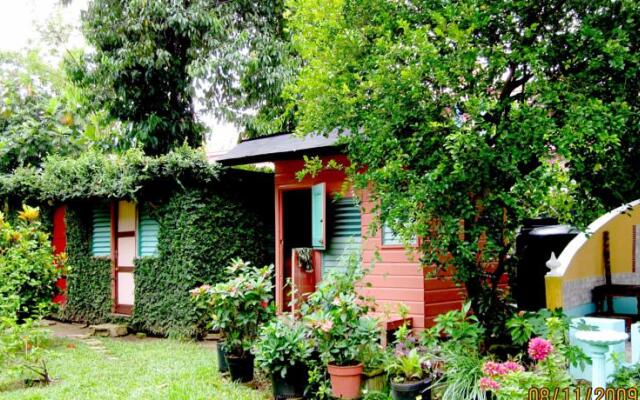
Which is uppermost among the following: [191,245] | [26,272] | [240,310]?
[191,245]

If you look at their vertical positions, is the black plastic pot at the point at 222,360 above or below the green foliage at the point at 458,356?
below

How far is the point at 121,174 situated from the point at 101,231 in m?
1.98

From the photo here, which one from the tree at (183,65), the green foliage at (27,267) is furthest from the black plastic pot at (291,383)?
the tree at (183,65)

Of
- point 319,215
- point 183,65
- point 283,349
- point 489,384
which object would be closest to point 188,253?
point 319,215

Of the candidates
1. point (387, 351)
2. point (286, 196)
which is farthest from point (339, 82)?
point (286, 196)

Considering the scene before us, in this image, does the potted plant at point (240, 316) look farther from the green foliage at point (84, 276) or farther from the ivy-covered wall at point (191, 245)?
the green foliage at point (84, 276)

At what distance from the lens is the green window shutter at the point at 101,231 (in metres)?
10.2

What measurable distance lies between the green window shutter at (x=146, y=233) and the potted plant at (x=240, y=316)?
383cm

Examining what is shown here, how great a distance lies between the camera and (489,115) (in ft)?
15.9

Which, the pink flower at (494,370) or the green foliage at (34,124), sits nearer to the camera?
the pink flower at (494,370)

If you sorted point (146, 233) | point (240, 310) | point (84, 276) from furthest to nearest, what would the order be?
point (84, 276) → point (146, 233) → point (240, 310)

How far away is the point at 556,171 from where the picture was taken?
4305mm

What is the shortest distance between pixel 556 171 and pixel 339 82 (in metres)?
2.19

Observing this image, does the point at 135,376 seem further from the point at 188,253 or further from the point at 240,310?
the point at 188,253
